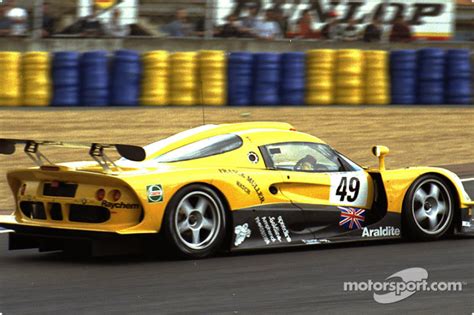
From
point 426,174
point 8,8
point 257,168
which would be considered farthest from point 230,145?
point 8,8

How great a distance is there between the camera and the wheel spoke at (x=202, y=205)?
7.90 meters

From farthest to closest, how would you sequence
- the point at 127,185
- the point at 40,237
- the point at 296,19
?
the point at 296,19 < the point at 40,237 < the point at 127,185

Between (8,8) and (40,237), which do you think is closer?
(40,237)

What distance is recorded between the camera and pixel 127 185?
761 cm

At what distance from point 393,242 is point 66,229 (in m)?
2.86

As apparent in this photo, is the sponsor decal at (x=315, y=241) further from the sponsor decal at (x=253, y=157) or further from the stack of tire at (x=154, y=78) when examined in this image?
the stack of tire at (x=154, y=78)

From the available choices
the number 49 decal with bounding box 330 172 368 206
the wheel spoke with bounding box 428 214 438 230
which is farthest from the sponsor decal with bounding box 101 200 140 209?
the wheel spoke with bounding box 428 214 438 230

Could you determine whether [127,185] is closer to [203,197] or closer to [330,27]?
[203,197]

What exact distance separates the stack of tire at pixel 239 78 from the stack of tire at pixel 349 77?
4.81 feet

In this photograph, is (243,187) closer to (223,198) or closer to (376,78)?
(223,198)

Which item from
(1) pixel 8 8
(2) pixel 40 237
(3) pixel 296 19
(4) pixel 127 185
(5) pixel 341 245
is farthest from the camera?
(3) pixel 296 19

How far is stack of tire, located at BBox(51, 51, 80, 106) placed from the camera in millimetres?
16281

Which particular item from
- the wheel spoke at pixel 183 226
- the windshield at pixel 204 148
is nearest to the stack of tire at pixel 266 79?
the windshield at pixel 204 148

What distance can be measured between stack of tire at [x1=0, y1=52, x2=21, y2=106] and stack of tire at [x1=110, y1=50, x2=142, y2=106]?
4.67ft
